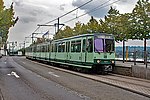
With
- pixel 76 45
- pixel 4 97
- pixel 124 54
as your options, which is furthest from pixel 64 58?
pixel 4 97

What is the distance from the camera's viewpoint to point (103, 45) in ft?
79.1

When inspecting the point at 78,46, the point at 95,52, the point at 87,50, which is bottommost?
the point at 95,52

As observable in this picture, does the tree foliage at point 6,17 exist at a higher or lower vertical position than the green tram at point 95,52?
higher

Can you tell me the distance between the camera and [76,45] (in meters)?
26.8

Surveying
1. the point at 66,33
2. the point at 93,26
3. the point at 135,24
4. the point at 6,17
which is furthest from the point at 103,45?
the point at 66,33

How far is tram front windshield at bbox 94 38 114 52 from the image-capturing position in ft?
77.9

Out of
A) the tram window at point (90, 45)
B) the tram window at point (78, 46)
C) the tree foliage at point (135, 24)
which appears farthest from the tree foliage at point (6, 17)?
the tree foliage at point (135, 24)

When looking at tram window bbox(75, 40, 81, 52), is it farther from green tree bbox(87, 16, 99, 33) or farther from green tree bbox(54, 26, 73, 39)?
green tree bbox(54, 26, 73, 39)

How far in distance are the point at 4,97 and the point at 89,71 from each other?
1454 centimetres

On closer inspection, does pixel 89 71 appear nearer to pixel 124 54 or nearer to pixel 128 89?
pixel 124 54

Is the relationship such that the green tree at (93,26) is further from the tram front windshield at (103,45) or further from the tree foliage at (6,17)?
the tram front windshield at (103,45)

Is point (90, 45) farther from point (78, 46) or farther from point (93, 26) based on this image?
point (93, 26)

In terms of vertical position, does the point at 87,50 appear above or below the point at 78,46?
below

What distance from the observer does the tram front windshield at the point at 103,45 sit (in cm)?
2373
